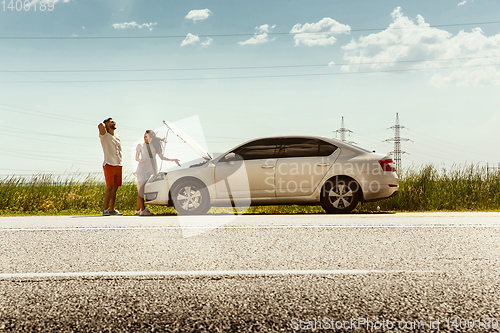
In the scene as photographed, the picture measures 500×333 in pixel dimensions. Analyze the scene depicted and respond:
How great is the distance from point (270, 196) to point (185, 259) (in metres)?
5.09

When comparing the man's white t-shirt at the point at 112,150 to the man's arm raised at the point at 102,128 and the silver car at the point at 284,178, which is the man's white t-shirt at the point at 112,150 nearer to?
the man's arm raised at the point at 102,128

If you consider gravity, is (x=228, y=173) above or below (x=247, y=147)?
below

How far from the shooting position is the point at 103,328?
2736 mm

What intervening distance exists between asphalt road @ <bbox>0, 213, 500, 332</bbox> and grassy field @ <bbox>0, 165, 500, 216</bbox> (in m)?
5.26

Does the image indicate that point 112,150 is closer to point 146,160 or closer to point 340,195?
point 146,160

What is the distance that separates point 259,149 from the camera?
9844mm

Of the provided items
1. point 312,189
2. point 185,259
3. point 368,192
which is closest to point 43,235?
point 185,259

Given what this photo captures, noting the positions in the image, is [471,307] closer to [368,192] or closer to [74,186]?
[368,192]

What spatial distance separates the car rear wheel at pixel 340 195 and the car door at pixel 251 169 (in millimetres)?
1172

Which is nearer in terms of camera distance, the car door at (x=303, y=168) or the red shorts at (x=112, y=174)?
the car door at (x=303, y=168)

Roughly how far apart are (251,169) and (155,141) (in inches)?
92.9

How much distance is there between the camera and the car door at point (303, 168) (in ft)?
31.3

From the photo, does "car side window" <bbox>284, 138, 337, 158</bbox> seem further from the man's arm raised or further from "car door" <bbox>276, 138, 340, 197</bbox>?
the man's arm raised

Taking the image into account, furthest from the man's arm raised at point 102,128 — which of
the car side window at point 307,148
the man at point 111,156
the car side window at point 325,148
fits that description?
the car side window at point 325,148
